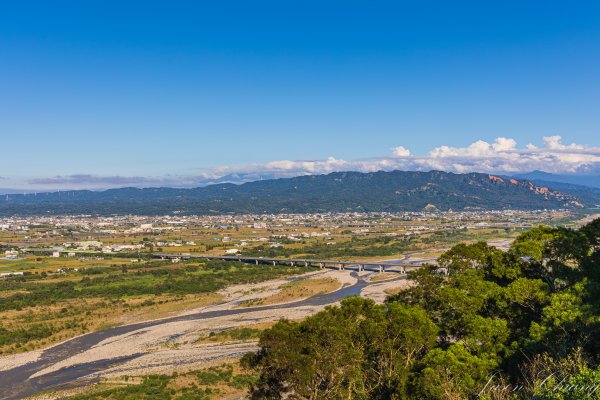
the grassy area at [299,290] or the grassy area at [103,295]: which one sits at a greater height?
the grassy area at [103,295]

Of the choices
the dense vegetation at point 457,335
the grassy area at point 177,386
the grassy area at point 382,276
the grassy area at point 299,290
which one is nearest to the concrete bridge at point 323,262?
the grassy area at point 382,276

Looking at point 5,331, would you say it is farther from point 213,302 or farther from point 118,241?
point 118,241

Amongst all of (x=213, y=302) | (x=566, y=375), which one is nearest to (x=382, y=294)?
(x=213, y=302)

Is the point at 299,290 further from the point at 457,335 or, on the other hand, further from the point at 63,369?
the point at 457,335

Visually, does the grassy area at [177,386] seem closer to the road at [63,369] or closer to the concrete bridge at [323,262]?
the road at [63,369]

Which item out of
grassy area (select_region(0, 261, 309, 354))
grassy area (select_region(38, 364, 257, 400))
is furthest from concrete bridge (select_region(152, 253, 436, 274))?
grassy area (select_region(38, 364, 257, 400))
